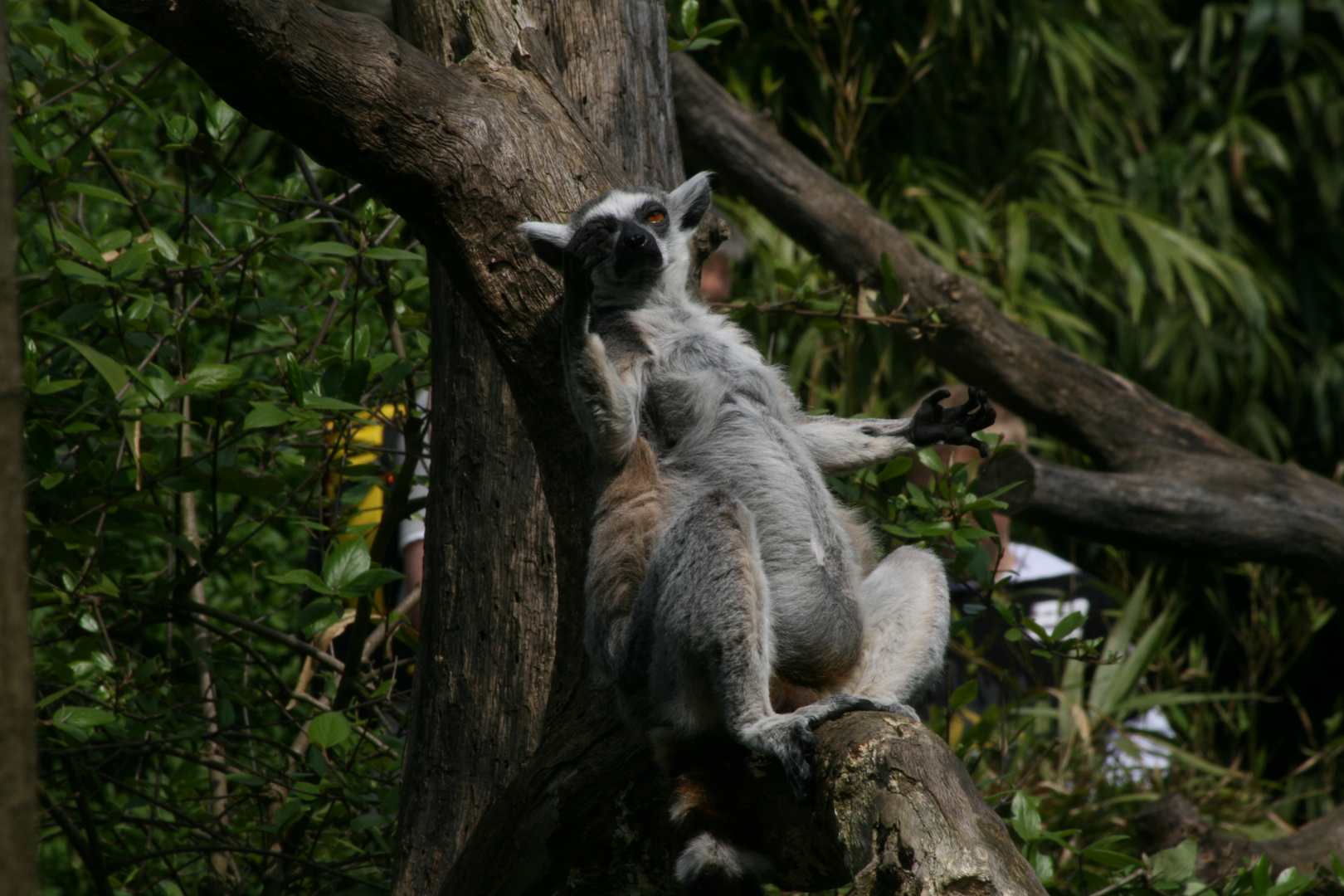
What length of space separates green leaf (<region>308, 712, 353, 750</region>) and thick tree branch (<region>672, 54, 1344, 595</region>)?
3273 millimetres

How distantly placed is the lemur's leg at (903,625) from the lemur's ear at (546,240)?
3.64ft

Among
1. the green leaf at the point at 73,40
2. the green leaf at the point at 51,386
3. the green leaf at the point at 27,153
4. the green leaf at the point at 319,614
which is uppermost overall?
the green leaf at the point at 73,40

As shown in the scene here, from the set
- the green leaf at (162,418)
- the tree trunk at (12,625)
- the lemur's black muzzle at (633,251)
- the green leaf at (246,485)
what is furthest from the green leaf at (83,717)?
the tree trunk at (12,625)

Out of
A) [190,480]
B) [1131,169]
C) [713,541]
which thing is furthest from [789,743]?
[1131,169]

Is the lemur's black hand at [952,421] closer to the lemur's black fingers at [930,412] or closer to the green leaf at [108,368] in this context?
the lemur's black fingers at [930,412]

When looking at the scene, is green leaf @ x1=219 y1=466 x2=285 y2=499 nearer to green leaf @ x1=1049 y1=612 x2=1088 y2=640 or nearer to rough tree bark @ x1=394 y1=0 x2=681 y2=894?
rough tree bark @ x1=394 y1=0 x2=681 y2=894

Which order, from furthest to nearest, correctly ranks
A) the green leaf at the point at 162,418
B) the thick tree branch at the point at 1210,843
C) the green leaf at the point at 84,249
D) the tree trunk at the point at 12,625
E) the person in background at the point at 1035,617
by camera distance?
the person in background at the point at 1035,617 → the thick tree branch at the point at 1210,843 → the green leaf at the point at 84,249 → the green leaf at the point at 162,418 → the tree trunk at the point at 12,625

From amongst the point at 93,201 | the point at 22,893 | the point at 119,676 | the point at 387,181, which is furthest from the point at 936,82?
the point at 22,893

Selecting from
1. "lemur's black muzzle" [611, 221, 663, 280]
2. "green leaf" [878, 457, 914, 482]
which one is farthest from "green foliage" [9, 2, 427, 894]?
"green leaf" [878, 457, 914, 482]

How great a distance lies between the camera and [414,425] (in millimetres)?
3299

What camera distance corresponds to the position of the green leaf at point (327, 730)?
7.91 ft

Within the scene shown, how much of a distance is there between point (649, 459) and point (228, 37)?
1.28 metres

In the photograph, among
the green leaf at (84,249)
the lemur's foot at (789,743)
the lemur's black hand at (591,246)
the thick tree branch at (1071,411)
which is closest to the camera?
the lemur's foot at (789,743)

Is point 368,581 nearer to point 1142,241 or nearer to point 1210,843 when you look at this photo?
point 1210,843
